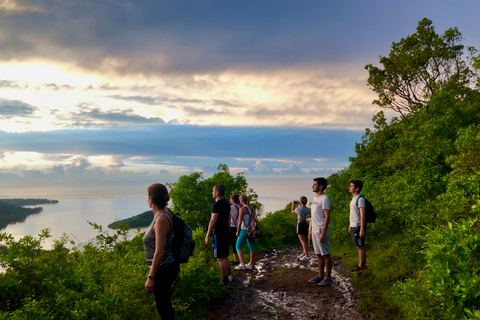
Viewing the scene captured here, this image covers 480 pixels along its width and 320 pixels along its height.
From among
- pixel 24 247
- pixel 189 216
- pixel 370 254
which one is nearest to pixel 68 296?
pixel 24 247

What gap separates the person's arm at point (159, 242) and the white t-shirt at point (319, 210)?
168 inches

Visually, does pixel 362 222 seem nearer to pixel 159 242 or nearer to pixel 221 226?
pixel 221 226

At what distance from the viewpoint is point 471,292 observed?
369 cm

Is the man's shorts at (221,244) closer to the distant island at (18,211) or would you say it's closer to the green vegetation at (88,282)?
the green vegetation at (88,282)

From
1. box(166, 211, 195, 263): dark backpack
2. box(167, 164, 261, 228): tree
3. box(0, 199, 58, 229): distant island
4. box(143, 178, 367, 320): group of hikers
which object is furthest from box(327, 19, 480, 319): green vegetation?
box(0, 199, 58, 229): distant island

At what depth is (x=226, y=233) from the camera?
810cm

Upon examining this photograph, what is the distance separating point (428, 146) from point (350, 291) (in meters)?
4.99

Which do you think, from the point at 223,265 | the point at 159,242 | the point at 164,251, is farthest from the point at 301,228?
the point at 159,242

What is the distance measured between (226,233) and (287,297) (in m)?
1.95

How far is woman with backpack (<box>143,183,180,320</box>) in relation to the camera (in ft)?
14.7

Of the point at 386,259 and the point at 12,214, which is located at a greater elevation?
the point at 386,259

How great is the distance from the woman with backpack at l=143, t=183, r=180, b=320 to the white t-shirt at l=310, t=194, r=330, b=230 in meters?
4.04

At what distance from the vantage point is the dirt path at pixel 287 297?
6531 millimetres

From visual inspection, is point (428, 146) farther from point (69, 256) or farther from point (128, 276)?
point (69, 256)
